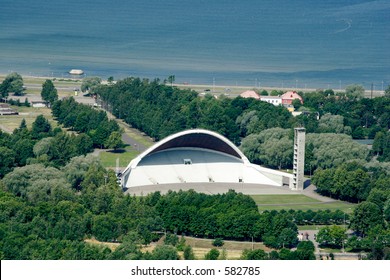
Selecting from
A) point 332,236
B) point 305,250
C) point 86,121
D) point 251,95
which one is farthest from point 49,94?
point 305,250

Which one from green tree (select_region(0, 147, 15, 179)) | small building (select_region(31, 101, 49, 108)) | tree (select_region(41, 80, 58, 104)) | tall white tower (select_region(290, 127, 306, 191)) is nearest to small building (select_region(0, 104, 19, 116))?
small building (select_region(31, 101, 49, 108))

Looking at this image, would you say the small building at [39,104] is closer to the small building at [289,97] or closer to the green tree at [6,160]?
the small building at [289,97]

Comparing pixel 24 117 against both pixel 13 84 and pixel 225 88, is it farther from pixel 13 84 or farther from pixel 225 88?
pixel 225 88

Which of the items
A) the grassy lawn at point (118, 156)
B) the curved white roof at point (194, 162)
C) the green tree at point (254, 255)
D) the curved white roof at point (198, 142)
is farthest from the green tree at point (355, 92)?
the green tree at point (254, 255)

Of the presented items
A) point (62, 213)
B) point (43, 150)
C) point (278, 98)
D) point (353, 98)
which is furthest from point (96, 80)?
point (62, 213)

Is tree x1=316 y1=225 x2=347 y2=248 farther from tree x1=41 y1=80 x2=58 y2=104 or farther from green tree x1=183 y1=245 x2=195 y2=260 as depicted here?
tree x1=41 y1=80 x2=58 y2=104

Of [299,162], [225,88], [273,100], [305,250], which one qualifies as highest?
[225,88]
